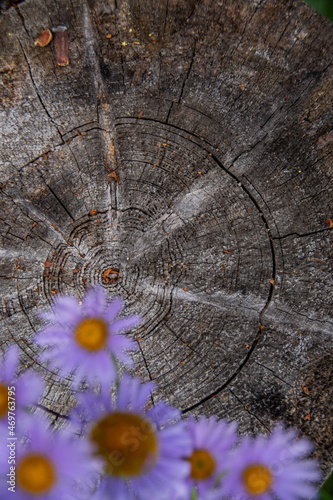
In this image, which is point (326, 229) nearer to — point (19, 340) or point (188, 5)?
point (188, 5)

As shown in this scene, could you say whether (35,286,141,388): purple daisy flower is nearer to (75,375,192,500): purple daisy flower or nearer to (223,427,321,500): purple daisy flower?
(75,375,192,500): purple daisy flower

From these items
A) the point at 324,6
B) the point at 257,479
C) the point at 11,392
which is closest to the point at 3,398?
the point at 11,392

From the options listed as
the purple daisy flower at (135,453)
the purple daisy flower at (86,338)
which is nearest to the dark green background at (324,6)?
the purple daisy flower at (86,338)

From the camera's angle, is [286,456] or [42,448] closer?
[42,448]

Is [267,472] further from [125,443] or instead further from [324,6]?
[324,6]

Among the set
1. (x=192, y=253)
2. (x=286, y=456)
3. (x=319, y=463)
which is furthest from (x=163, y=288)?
(x=319, y=463)

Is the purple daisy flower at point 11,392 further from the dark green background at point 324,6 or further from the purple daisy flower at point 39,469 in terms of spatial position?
the dark green background at point 324,6

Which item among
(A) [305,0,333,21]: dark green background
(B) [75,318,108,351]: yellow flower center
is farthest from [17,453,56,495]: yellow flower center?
(A) [305,0,333,21]: dark green background
